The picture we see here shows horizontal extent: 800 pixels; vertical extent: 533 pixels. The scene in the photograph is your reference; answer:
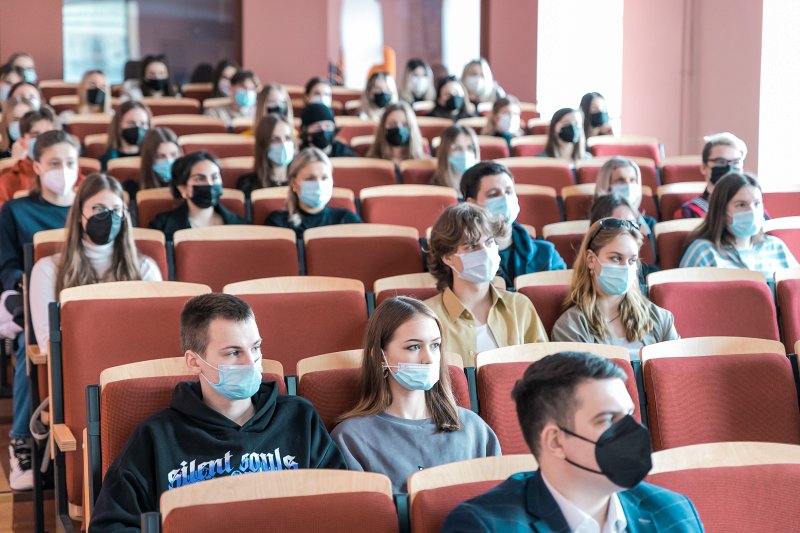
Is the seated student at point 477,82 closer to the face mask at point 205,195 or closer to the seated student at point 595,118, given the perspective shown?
the seated student at point 595,118

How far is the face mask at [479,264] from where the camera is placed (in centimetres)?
328

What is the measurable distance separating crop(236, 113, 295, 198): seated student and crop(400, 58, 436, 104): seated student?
10.1 ft

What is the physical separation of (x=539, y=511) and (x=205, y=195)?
2.85 metres

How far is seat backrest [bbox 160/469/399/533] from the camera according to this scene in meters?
1.88

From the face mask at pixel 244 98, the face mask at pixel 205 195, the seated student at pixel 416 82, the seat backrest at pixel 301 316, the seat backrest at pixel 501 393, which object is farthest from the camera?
the seated student at pixel 416 82

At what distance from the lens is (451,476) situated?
2.01 m

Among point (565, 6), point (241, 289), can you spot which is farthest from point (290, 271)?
point (565, 6)

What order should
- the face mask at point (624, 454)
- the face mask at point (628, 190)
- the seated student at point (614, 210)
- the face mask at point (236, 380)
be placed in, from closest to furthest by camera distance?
the face mask at point (624, 454), the face mask at point (236, 380), the seated student at point (614, 210), the face mask at point (628, 190)

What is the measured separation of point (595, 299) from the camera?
3385 mm

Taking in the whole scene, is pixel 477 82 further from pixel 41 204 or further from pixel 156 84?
pixel 41 204

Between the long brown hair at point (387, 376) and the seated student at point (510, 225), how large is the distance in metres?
1.25

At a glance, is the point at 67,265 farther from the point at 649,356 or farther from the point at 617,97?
the point at 617,97

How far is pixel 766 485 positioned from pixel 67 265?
89.0 inches

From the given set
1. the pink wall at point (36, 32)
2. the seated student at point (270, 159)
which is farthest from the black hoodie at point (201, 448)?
the pink wall at point (36, 32)
